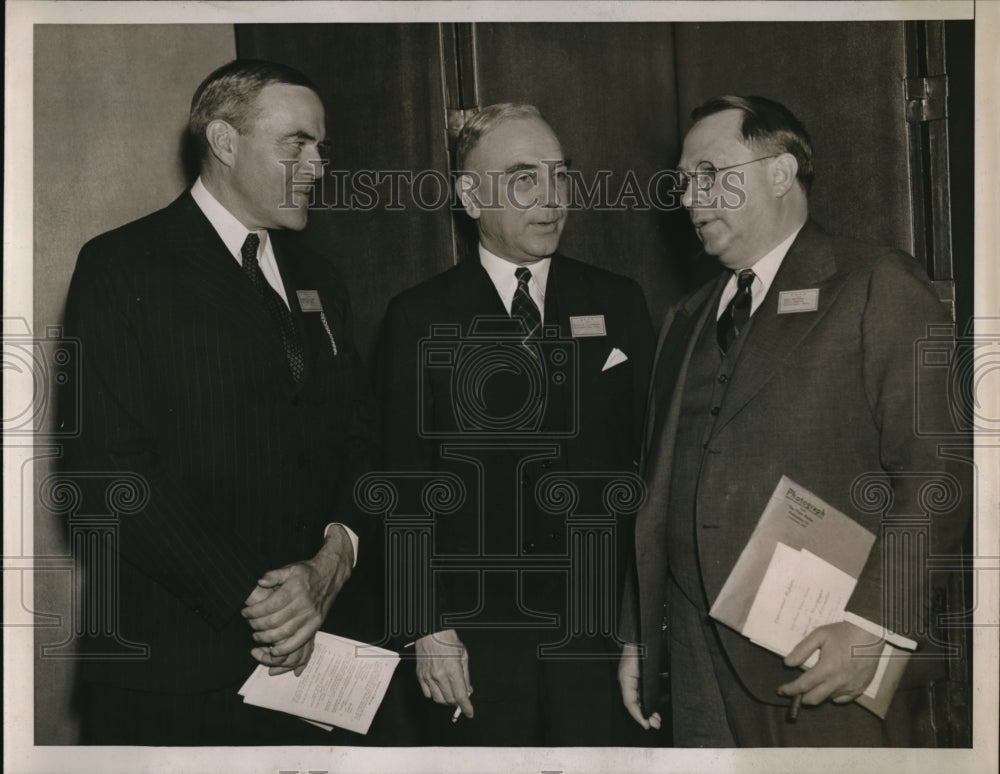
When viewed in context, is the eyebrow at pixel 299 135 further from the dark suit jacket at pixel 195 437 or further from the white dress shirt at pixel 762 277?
the white dress shirt at pixel 762 277

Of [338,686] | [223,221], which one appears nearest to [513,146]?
[223,221]

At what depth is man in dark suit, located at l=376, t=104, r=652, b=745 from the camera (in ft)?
9.01

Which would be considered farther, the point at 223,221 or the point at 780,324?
the point at 223,221

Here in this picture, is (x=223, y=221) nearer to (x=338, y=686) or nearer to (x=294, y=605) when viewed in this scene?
(x=294, y=605)

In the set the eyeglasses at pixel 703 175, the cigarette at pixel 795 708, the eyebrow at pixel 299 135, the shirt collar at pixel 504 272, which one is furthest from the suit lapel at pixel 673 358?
the eyebrow at pixel 299 135

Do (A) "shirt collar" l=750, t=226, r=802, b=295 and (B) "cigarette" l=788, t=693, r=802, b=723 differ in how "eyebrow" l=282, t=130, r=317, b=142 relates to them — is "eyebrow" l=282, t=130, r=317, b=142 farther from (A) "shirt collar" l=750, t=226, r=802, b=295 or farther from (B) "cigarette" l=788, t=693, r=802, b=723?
(B) "cigarette" l=788, t=693, r=802, b=723

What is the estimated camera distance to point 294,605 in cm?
271

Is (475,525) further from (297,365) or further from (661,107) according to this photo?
(661,107)

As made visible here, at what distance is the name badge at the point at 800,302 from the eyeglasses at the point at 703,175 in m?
0.37

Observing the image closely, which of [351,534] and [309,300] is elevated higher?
[309,300]

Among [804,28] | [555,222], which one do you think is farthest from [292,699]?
[804,28]

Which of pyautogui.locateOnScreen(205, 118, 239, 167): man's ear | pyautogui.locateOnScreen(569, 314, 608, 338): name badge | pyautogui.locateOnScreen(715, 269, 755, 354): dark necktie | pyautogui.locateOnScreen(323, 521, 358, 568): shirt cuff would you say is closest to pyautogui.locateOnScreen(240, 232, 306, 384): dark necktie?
pyautogui.locateOnScreen(205, 118, 239, 167): man's ear

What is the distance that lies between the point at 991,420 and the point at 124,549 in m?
2.36

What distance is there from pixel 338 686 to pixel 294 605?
0.26 meters
